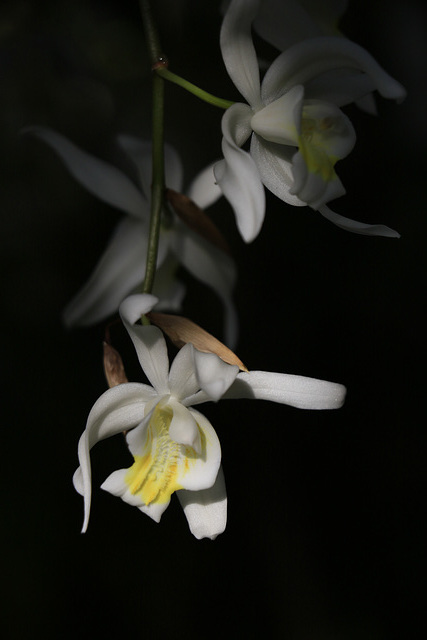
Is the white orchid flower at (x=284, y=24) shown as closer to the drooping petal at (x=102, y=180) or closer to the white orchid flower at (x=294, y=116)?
the white orchid flower at (x=294, y=116)

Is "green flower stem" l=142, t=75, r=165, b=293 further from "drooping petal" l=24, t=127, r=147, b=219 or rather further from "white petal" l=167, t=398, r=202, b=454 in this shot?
"drooping petal" l=24, t=127, r=147, b=219

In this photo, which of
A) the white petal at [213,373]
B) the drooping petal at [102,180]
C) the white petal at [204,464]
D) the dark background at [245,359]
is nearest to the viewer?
the white petal at [213,373]

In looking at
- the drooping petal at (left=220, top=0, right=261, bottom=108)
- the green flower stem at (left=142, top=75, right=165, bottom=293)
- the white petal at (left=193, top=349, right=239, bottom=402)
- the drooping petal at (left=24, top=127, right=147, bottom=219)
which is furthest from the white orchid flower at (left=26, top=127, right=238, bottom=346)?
the white petal at (left=193, top=349, right=239, bottom=402)

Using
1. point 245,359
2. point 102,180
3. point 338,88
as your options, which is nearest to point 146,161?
point 102,180

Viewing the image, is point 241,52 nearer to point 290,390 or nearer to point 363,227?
point 363,227

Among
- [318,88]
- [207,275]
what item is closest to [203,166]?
[207,275]

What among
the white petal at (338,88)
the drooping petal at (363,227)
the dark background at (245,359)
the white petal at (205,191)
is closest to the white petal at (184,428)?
the drooping petal at (363,227)
